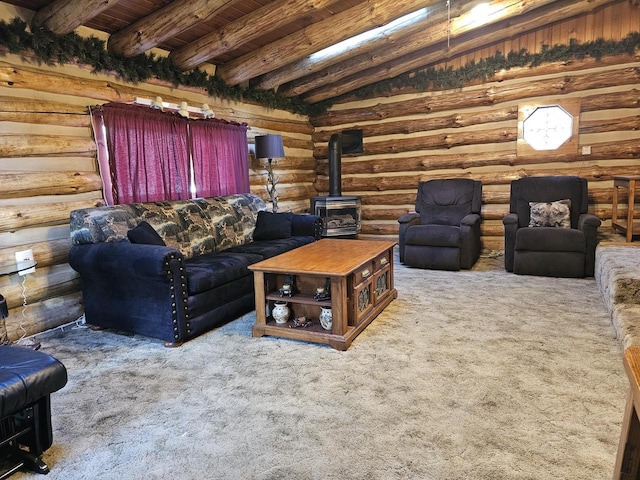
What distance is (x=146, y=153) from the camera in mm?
4168

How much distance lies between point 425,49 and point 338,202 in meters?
2.35

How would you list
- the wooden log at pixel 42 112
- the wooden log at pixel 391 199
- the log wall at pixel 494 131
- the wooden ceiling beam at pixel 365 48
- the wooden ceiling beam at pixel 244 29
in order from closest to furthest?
the wooden log at pixel 42 112, the wooden ceiling beam at pixel 244 29, the wooden ceiling beam at pixel 365 48, the log wall at pixel 494 131, the wooden log at pixel 391 199

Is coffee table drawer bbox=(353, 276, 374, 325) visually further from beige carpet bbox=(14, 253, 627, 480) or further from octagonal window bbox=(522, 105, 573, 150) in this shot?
octagonal window bbox=(522, 105, 573, 150)

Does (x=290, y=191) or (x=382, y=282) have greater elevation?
(x=290, y=191)

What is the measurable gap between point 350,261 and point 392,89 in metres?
4.11

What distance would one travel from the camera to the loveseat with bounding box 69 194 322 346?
301cm

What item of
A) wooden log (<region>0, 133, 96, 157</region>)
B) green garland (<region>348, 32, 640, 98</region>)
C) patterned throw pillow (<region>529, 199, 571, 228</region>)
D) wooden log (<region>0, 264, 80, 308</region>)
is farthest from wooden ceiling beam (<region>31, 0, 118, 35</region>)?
patterned throw pillow (<region>529, 199, 571, 228</region>)

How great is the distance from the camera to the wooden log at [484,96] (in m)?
5.21

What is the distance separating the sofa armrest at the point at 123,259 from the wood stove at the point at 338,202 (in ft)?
11.1

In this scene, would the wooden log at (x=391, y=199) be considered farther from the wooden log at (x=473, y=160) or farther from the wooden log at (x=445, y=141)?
the wooden log at (x=445, y=141)

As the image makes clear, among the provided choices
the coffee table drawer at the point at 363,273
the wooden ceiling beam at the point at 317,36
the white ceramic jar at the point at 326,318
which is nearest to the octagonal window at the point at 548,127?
the wooden ceiling beam at the point at 317,36

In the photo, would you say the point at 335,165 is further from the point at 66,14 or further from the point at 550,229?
the point at 66,14

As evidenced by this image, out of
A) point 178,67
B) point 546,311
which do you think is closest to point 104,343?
point 178,67

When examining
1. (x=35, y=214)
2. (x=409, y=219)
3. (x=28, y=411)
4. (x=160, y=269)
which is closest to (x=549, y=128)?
(x=409, y=219)
